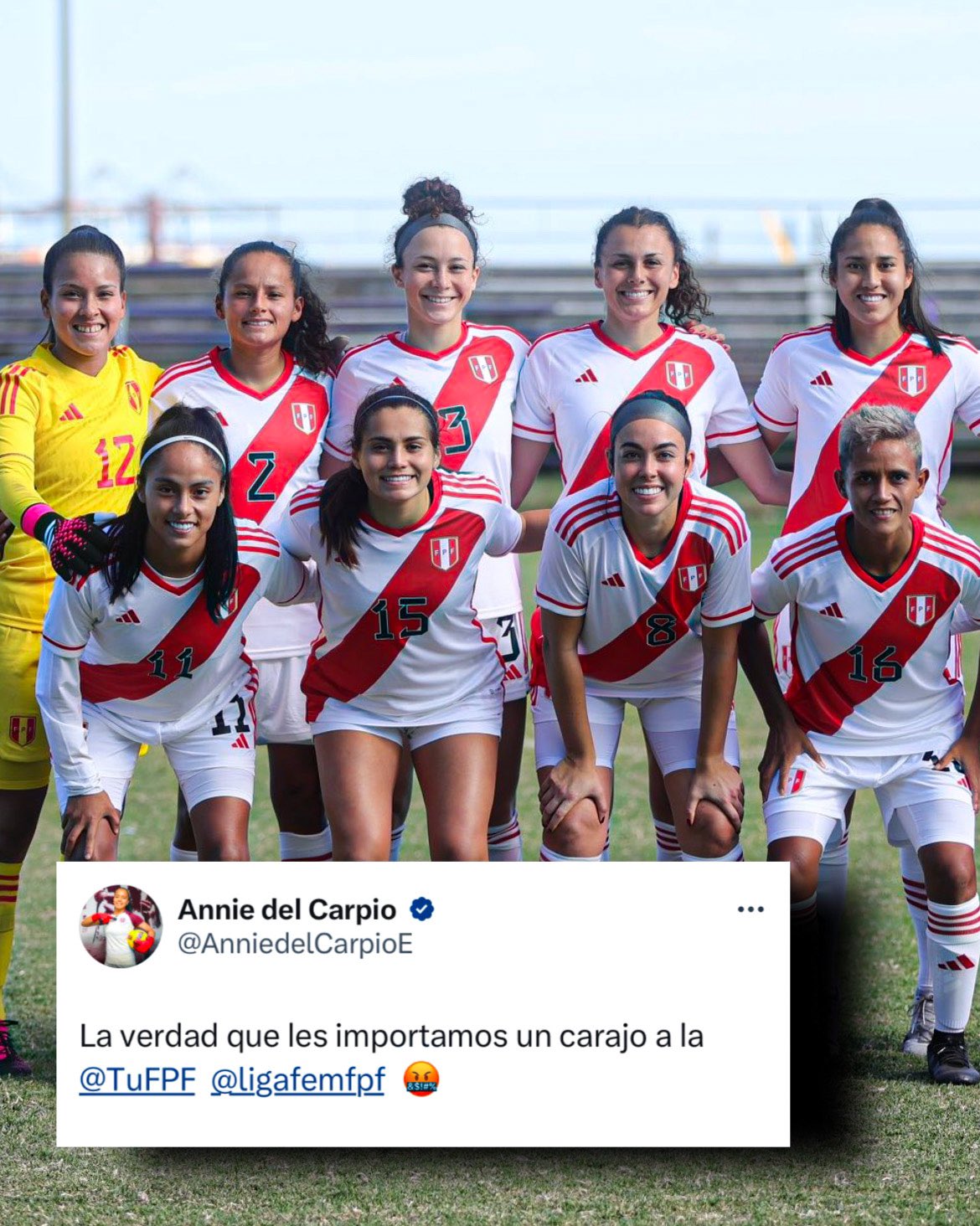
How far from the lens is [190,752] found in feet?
12.3

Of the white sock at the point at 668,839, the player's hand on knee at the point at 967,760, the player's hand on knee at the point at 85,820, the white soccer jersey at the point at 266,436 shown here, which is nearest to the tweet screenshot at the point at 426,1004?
the player's hand on knee at the point at 85,820

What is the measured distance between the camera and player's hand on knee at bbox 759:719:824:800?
148 inches

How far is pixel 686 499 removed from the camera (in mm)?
3600

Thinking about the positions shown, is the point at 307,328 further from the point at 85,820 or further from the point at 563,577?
the point at 85,820

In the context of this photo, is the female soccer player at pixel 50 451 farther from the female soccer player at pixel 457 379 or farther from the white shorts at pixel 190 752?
the female soccer player at pixel 457 379

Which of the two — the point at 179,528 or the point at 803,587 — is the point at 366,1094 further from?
the point at 803,587

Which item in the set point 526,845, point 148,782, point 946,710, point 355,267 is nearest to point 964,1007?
point 946,710

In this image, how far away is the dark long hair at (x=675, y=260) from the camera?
13.0 feet

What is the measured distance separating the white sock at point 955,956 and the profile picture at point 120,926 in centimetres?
181

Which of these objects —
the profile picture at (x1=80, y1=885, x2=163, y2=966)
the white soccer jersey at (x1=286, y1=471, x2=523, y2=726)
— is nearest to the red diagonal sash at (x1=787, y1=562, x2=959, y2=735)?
the white soccer jersey at (x1=286, y1=471, x2=523, y2=726)

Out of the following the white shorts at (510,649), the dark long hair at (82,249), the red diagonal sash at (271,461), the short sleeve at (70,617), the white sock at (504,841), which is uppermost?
the dark long hair at (82,249)

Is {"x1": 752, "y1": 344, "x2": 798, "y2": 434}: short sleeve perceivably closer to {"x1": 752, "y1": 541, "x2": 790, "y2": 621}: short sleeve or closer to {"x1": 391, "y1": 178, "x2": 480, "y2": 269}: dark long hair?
{"x1": 752, "y1": 541, "x2": 790, "y2": 621}: short sleeve

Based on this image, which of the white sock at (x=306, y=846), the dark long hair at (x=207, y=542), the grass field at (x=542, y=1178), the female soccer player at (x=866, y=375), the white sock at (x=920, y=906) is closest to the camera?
the grass field at (x=542, y=1178)

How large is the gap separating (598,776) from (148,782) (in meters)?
4.59
